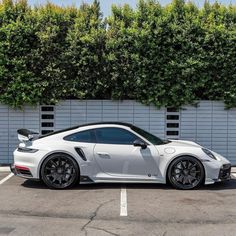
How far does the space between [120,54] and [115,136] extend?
3.23m

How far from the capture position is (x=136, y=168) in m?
9.02

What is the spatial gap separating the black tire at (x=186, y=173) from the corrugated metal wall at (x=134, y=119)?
3.20 meters

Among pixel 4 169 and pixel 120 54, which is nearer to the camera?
pixel 4 169

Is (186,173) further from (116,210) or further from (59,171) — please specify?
(59,171)

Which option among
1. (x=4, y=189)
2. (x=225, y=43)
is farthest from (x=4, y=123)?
(x=225, y=43)

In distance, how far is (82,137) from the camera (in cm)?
930

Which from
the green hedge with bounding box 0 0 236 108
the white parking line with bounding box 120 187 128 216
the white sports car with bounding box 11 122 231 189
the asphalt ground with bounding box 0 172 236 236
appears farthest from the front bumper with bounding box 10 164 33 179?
the green hedge with bounding box 0 0 236 108

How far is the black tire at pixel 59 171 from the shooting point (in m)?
9.00

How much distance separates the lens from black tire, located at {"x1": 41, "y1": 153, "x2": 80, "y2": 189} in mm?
9000

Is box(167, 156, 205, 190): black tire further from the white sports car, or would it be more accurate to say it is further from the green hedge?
the green hedge

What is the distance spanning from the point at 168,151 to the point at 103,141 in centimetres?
132

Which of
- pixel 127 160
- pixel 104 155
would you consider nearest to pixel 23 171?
pixel 104 155

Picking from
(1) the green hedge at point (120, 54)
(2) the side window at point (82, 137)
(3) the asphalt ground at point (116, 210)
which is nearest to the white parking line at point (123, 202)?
(3) the asphalt ground at point (116, 210)

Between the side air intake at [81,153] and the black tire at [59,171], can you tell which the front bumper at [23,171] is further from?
the side air intake at [81,153]
